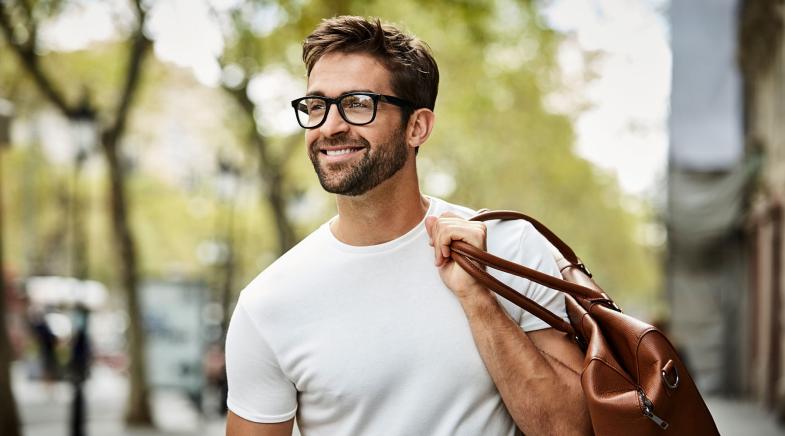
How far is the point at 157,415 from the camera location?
2236cm

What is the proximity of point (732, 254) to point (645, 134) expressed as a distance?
335 centimetres

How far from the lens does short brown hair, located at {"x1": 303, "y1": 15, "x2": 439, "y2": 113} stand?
2961 millimetres

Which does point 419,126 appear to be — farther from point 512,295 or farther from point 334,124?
point 512,295

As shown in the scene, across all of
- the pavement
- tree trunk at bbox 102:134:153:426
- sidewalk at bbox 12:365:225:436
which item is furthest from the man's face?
tree trunk at bbox 102:134:153:426

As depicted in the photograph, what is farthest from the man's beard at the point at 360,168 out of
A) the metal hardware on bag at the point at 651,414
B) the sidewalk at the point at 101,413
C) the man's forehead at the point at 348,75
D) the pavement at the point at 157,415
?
the sidewalk at the point at 101,413

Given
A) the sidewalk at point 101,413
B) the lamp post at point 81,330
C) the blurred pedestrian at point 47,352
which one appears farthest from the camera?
the blurred pedestrian at point 47,352

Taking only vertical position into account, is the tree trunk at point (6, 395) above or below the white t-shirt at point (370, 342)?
below

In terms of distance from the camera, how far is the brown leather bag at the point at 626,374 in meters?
2.56

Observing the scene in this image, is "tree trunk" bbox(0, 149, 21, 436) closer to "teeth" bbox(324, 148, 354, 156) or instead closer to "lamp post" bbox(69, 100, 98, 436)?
"lamp post" bbox(69, 100, 98, 436)

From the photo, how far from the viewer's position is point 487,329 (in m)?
2.80

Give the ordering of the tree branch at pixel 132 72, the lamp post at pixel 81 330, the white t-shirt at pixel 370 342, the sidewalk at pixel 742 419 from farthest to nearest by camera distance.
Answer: the tree branch at pixel 132 72
the sidewalk at pixel 742 419
the lamp post at pixel 81 330
the white t-shirt at pixel 370 342

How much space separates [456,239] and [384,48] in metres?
0.54

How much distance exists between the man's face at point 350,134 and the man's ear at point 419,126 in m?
0.07

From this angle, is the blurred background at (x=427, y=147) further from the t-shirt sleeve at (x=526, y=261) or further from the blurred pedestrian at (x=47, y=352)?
the t-shirt sleeve at (x=526, y=261)
